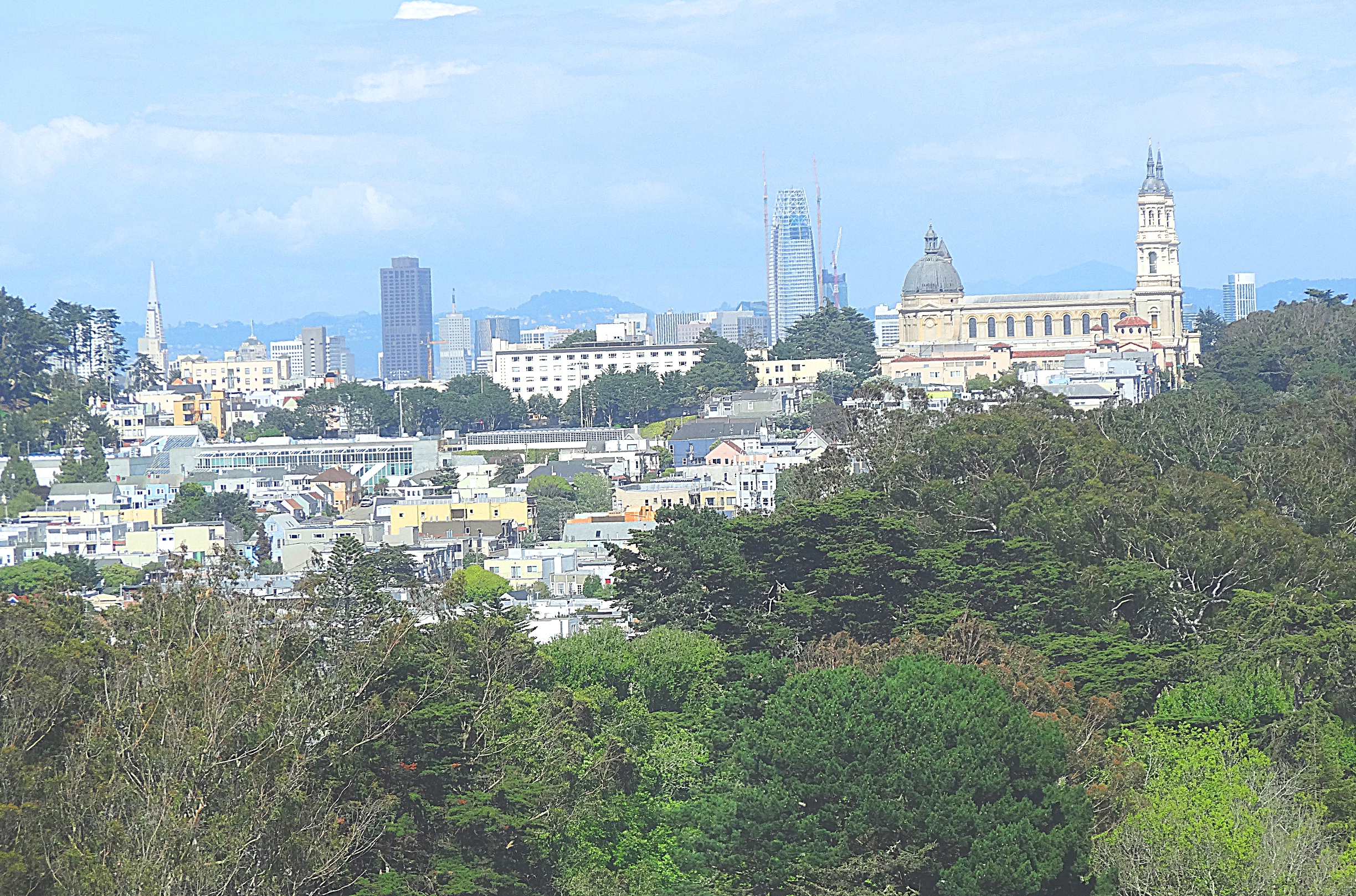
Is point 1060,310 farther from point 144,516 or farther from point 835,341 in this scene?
point 144,516

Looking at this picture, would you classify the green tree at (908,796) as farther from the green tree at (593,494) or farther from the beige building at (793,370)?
the beige building at (793,370)

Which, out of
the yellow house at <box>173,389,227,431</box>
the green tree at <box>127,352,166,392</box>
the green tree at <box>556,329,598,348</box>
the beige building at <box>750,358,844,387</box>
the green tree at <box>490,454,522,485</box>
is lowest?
the green tree at <box>490,454,522,485</box>

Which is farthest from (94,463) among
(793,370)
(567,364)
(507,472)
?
(567,364)

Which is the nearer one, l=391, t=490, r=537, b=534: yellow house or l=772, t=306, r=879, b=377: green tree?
l=391, t=490, r=537, b=534: yellow house

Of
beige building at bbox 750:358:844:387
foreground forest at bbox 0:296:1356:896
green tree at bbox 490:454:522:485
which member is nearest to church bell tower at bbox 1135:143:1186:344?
beige building at bbox 750:358:844:387

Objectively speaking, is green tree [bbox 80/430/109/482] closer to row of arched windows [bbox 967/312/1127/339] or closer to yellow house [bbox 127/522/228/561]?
yellow house [bbox 127/522/228/561]

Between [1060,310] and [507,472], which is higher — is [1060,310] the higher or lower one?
the higher one
